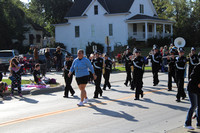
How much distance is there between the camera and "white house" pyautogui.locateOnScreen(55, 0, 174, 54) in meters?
47.2

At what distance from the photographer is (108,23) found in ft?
159

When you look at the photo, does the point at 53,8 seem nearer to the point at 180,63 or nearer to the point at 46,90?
the point at 46,90

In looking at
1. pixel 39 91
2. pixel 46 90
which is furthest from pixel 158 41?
pixel 39 91

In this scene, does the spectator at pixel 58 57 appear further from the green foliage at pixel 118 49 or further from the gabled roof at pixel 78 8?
the gabled roof at pixel 78 8

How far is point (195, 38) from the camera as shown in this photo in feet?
167

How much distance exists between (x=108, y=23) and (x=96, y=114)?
1538 inches

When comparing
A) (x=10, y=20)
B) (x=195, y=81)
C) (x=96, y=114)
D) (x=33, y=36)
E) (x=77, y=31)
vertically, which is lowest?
(x=96, y=114)

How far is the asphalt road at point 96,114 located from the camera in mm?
8344

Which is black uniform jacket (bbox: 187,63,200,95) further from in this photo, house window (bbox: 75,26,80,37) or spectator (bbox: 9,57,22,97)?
house window (bbox: 75,26,80,37)

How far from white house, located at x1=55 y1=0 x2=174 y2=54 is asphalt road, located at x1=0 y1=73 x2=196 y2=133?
110 ft

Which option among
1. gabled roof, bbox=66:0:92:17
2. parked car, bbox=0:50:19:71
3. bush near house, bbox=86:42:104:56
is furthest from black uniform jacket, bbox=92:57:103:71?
gabled roof, bbox=66:0:92:17

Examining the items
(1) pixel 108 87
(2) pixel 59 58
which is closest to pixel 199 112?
(1) pixel 108 87

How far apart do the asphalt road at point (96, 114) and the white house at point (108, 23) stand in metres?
33.6

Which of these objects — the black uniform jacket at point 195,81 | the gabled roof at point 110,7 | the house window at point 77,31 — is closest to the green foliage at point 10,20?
the house window at point 77,31
